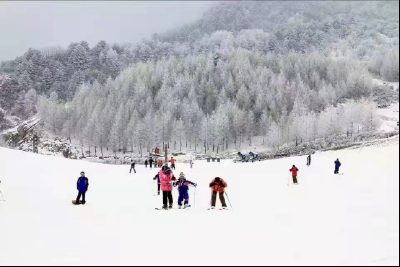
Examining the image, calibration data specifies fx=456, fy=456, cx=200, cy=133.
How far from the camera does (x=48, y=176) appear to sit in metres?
20.8

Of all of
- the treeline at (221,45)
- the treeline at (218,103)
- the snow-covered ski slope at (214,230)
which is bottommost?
the snow-covered ski slope at (214,230)

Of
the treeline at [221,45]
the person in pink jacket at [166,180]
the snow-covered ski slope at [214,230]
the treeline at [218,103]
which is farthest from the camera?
the treeline at [221,45]

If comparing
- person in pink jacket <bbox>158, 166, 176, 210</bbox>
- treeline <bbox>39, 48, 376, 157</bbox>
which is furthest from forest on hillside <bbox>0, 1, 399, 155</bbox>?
person in pink jacket <bbox>158, 166, 176, 210</bbox>

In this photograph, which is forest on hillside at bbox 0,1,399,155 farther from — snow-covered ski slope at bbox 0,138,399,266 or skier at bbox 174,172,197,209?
skier at bbox 174,172,197,209

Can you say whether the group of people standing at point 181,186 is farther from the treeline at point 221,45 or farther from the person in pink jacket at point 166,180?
the treeline at point 221,45

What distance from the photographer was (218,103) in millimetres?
83500

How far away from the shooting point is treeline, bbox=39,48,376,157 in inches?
2544

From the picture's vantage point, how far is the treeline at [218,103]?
64625mm

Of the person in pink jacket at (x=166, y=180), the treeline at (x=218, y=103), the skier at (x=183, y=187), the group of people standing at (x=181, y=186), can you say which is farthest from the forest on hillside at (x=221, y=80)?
the person in pink jacket at (x=166, y=180)

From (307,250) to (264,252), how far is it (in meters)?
0.60

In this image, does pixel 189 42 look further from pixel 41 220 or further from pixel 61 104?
pixel 41 220

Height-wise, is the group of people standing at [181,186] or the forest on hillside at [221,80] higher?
the forest on hillside at [221,80]

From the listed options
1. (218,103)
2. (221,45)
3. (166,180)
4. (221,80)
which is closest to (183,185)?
(166,180)

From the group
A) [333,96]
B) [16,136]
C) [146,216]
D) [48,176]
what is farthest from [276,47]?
[146,216]
